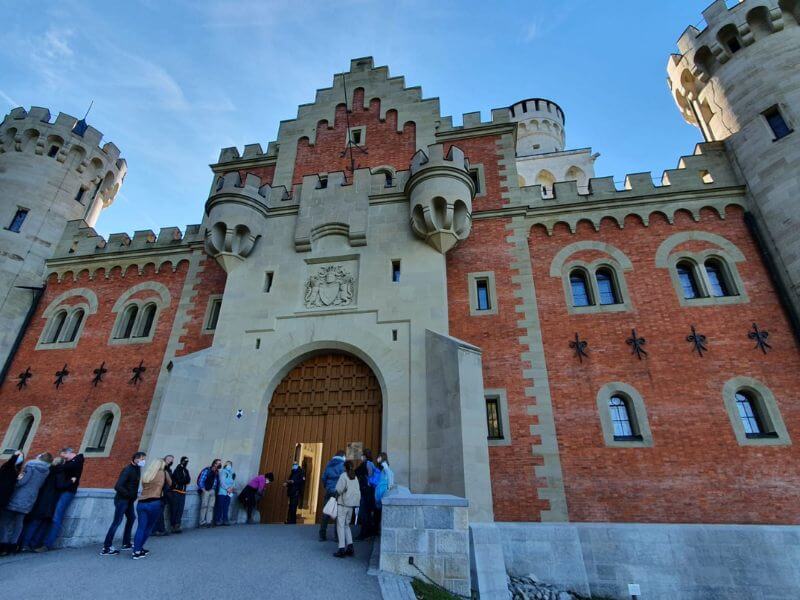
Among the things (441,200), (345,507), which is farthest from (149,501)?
(441,200)

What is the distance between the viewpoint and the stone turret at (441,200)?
14297mm

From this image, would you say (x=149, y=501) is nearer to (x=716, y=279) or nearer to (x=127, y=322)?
(x=127, y=322)

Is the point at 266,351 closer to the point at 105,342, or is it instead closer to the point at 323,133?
the point at 105,342

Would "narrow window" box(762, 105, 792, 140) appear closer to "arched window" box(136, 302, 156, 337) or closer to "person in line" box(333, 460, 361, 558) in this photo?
"person in line" box(333, 460, 361, 558)

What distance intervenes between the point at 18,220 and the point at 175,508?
60.5ft

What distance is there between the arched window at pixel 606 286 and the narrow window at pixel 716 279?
2.82 m

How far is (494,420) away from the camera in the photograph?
12719 mm

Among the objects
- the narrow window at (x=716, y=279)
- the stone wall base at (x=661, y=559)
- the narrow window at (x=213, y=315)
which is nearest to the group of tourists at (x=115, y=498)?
the stone wall base at (x=661, y=559)

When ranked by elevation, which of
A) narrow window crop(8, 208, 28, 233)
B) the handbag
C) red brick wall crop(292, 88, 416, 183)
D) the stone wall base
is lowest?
the stone wall base

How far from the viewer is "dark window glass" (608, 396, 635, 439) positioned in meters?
12.2

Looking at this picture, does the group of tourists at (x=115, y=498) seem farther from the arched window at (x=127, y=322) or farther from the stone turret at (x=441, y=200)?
the arched window at (x=127, y=322)

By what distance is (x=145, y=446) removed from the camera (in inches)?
574

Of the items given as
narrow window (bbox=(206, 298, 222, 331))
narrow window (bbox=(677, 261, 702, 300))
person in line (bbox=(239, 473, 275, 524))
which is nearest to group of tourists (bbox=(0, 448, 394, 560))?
person in line (bbox=(239, 473, 275, 524))

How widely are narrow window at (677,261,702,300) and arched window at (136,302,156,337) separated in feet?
65.8
